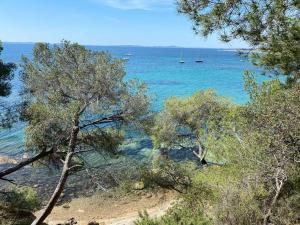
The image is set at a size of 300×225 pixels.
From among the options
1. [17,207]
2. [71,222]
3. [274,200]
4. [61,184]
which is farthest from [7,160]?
[274,200]

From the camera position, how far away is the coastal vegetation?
11.4 meters

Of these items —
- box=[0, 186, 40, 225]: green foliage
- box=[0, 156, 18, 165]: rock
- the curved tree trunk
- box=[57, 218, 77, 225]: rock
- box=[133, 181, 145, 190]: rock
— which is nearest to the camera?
the curved tree trunk

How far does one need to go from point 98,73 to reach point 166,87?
76.6 meters

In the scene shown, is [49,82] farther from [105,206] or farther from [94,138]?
[105,206]

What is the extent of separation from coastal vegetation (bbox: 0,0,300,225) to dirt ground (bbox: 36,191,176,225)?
133cm

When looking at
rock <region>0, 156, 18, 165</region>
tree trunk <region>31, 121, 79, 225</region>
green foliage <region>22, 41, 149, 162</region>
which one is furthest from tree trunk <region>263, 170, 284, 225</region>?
rock <region>0, 156, 18, 165</region>

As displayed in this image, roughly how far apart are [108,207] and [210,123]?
13.3 meters

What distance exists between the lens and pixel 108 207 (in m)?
30.8

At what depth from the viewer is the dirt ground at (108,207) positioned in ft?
94.8

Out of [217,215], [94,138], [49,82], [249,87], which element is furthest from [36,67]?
[217,215]

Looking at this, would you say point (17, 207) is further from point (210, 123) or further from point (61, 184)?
point (210, 123)

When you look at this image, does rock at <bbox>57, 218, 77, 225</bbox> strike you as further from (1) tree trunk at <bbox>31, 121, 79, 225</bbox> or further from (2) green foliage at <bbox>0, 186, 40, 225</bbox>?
(1) tree trunk at <bbox>31, 121, 79, 225</bbox>

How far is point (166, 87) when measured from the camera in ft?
318

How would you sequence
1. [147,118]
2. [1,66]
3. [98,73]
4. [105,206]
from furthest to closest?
[105,206] < [147,118] < [98,73] < [1,66]
